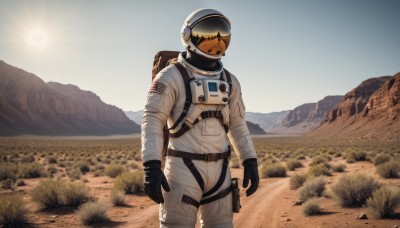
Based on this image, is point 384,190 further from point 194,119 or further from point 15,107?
point 15,107

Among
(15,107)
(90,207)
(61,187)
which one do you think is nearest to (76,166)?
(61,187)

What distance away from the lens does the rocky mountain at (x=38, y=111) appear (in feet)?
341

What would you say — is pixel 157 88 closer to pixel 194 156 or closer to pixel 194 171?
pixel 194 156

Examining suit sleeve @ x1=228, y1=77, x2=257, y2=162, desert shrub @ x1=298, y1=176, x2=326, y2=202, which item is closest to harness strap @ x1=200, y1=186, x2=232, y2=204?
suit sleeve @ x1=228, y1=77, x2=257, y2=162

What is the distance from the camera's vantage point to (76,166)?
18219 millimetres

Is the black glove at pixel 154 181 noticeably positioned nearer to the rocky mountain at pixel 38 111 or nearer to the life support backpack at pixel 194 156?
the life support backpack at pixel 194 156

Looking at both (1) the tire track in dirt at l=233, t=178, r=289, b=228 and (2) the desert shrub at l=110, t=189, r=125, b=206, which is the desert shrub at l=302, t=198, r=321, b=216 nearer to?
(1) the tire track in dirt at l=233, t=178, r=289, b=228

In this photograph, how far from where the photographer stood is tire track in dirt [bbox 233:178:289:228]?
22.4 ft

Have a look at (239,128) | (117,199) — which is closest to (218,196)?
(239,128)

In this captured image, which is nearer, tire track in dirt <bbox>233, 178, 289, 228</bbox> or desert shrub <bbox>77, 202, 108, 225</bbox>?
tire track in dirt <bbox>233, 178, 289, 228</bbox>

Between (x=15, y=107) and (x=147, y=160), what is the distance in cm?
12479

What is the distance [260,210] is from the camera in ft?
26.2

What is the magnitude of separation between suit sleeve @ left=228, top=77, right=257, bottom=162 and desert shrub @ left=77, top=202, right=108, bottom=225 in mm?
4802

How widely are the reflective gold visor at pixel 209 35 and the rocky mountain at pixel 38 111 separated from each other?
104m
